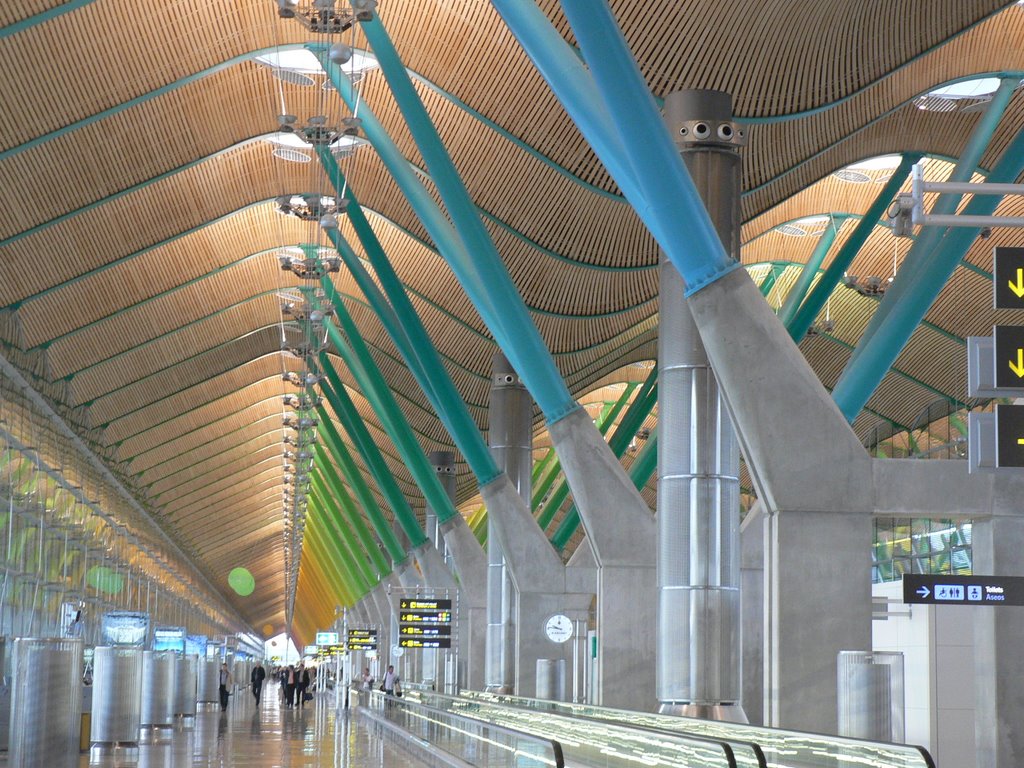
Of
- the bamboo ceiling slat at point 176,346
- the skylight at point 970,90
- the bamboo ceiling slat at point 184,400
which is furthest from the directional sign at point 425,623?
the skylight at point 970,90

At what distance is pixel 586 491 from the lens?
1988cm

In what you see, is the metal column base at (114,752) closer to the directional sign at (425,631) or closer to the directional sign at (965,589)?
the directional sign at (965,589)

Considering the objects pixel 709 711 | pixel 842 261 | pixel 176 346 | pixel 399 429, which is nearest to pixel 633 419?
pixel 399 429

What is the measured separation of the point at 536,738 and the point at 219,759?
330 inches

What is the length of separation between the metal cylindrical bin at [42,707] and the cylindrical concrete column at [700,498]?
741 centimetres

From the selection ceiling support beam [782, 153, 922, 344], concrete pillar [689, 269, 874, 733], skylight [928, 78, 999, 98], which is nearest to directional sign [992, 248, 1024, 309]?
concrete pillar [689, 269, 874, 733]

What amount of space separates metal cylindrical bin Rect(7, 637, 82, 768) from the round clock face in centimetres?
1743

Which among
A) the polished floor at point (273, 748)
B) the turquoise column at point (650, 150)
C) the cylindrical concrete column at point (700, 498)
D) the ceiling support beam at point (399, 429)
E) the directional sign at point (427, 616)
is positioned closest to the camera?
the turquoise column at point (650, 150)

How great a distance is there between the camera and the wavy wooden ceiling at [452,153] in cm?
1916

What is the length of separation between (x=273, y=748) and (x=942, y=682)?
9.77m

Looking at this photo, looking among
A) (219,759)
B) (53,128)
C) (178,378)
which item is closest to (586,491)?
(219,759)

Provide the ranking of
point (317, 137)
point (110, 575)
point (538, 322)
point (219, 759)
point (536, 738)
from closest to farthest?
point (536, 738), point (219, 759), point (317, 137), point (538, 322), point (110, 575)

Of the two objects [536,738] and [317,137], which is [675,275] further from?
[317,137]

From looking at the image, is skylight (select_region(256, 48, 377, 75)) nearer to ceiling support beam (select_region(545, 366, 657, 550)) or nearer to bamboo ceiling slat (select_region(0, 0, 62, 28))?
bamboo ceiling slat (select_region(0, 0, 62, 28))
